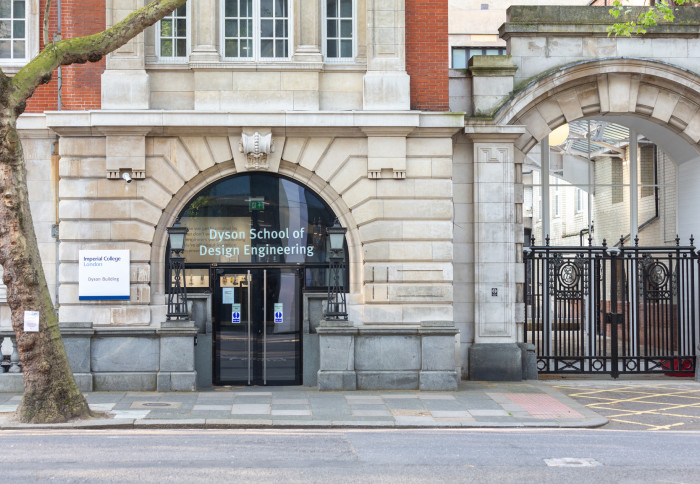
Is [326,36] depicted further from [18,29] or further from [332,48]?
[18,29]

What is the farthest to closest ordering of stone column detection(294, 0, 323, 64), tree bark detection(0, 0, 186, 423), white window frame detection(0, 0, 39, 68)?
1. white window frame detection(0, 0, 39, 68)
2. stone column detection(294, 0, 323, 64)
3. tree bark detection(0, 0, 186, 423)

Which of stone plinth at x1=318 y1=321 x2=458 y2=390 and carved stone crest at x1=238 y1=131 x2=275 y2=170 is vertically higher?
carved stone crest at x1=238 y1=131 x2=275 y2=170

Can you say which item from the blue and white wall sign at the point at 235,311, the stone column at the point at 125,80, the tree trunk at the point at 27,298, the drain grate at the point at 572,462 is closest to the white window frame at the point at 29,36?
the stone column at the point at 125,80

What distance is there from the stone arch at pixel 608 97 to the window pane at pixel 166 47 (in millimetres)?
6717

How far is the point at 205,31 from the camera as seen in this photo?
17.6 meters

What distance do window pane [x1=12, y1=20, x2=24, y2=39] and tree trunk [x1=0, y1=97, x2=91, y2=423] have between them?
548cm

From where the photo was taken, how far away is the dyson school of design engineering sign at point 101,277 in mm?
17172

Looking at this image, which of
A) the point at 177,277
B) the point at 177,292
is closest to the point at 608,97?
the point at 177,277

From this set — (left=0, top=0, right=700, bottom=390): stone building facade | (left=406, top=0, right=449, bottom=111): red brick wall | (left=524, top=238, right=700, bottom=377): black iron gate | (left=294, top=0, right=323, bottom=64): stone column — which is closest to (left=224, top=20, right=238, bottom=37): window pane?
(left=0, top=0, right=700, bottom=390): stone building facade

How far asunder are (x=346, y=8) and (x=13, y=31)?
6.68 meters

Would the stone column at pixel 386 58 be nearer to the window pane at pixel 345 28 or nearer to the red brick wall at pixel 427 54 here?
the red brick wall at pixel 427 54

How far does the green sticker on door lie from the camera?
1798cm

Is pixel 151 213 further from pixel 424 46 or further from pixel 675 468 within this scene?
pixel 675 468

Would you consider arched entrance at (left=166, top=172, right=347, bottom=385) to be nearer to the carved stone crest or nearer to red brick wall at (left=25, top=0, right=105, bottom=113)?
the carved stone crest
